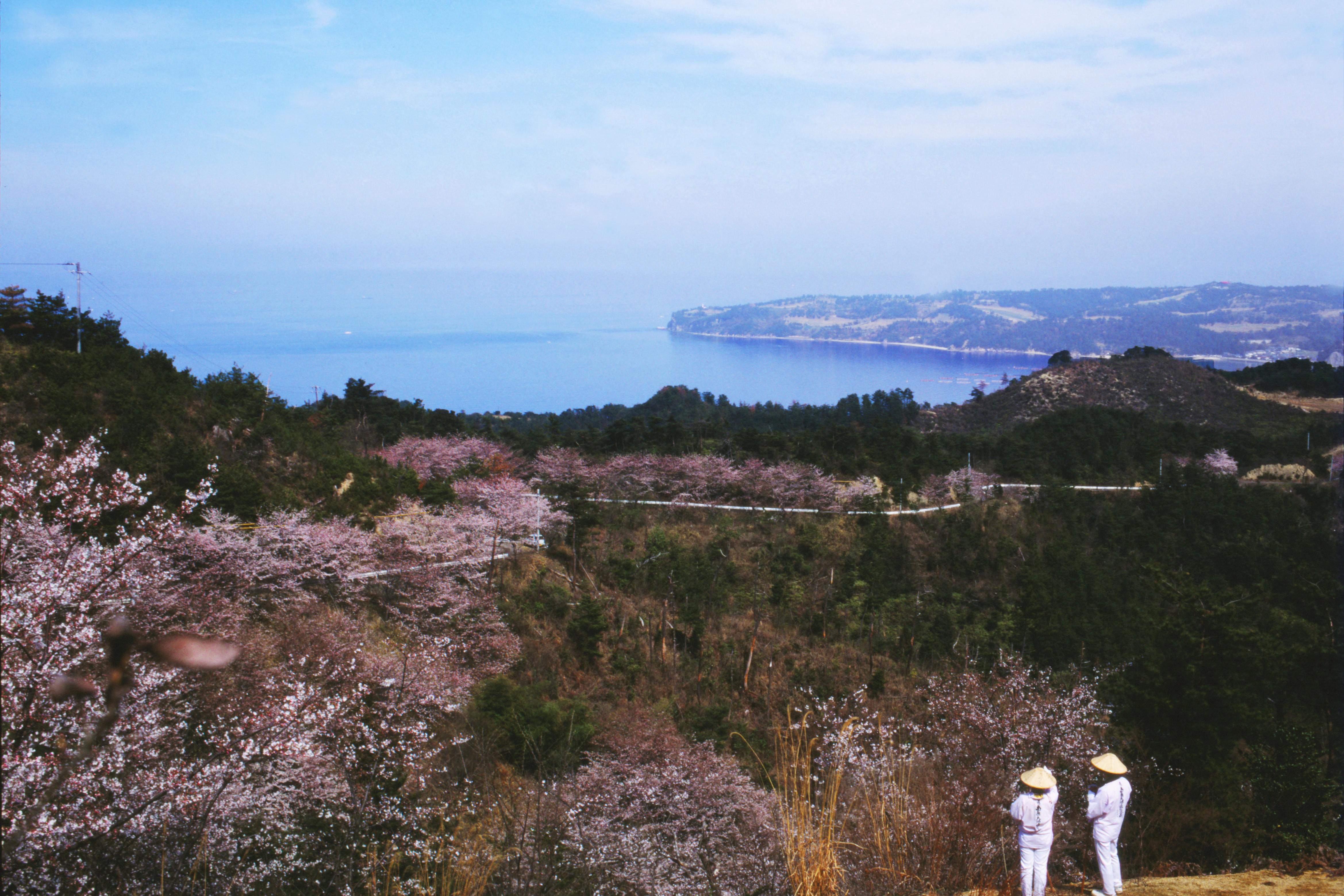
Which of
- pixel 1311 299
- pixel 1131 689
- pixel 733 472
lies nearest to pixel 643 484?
pixel 733 472

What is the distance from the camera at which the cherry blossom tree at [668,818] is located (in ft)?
22.9

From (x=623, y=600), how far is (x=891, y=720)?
588 cm

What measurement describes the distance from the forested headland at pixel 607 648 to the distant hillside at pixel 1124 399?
11.9 m

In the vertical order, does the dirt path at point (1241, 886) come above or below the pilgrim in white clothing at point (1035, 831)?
below

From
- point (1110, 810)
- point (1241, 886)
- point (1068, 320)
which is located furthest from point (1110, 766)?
point (1068, 320)

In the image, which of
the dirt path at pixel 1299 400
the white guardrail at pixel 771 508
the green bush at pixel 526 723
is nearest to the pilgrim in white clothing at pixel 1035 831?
the green bush at pixel 526 723

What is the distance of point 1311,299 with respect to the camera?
208ft

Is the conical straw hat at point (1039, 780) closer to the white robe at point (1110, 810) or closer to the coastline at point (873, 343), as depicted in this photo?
the white robe at point (1110, 810)

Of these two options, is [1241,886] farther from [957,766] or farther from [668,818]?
[668,818]

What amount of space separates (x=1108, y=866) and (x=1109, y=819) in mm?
268

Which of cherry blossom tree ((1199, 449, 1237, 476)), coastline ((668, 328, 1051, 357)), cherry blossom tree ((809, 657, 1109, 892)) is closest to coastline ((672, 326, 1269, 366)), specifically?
coastline ((668, 328, 1051, 357))

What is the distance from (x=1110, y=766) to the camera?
4.82m

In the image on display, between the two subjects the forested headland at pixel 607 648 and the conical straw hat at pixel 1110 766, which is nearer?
the forested headland at pixel 607 648

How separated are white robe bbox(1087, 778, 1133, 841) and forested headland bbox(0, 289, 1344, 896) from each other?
0.62m
